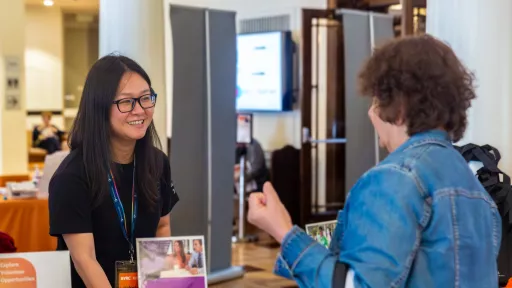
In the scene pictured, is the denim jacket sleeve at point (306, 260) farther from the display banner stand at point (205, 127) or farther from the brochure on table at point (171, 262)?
the display banner stand at point (205, 127)

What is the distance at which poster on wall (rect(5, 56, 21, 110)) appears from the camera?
8.62 metres

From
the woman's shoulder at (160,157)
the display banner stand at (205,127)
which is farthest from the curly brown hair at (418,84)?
the display banner stand at (205,127)

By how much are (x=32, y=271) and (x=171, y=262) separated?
0.40m

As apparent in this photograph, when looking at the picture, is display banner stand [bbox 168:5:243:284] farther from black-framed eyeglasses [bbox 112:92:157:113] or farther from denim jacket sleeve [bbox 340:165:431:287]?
denim jacket sleeve [bbox 340:165:431:287]

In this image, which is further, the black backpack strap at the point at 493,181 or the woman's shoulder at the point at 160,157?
the black backpack strap at the point at 493,181

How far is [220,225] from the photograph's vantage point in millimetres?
6148

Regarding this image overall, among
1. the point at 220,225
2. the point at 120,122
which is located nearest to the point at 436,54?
the point at 120,122

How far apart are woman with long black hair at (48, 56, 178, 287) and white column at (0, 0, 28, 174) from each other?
22.4 feet

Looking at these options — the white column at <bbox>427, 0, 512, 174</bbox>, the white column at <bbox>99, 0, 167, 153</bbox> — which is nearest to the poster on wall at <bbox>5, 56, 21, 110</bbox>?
the white column at <bbox>99, 0, 167, 153</bbox>

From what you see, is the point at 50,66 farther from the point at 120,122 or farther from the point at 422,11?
the point at 120,122

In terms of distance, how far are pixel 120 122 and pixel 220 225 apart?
13.2 ft

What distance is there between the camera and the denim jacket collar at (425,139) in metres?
1.43

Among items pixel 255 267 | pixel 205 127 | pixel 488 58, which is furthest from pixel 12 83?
pixel 488 58

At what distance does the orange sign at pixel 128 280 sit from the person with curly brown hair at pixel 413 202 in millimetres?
729
